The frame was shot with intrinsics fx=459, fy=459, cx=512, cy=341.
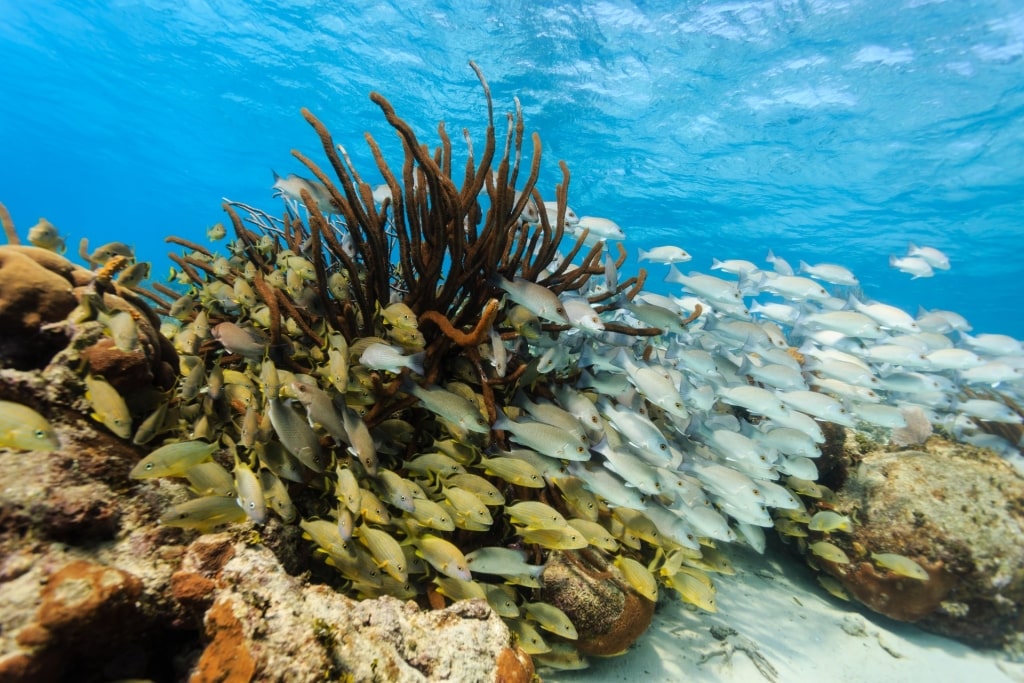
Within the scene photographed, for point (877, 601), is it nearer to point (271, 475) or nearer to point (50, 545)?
point (271, 475)

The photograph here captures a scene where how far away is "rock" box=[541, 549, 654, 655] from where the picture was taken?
3.24 m

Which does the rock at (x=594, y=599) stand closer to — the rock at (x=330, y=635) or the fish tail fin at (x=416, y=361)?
the rock at (x=330, y=635)

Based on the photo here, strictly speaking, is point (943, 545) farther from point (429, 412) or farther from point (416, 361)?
point (416, 361)

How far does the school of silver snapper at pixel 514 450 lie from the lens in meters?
2.32

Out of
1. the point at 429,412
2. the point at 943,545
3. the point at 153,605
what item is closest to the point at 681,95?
the point at 943,545

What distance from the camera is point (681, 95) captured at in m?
20.4

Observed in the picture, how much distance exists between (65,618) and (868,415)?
6.60 meters

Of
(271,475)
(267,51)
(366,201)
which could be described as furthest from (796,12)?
(267,51)

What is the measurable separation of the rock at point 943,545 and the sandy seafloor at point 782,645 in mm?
291

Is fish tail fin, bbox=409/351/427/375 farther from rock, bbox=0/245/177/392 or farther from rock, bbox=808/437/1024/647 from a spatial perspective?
rock, bbox=808/437/1024/647

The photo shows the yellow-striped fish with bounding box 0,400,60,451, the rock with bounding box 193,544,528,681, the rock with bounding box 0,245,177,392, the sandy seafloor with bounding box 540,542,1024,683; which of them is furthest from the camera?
the sandy seafloor with bounding box 540,542,1024,683

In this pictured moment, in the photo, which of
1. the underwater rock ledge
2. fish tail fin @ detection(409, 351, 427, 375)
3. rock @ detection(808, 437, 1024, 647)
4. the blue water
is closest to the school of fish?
fish tail fin @ detection(409, 351, 427, 375)

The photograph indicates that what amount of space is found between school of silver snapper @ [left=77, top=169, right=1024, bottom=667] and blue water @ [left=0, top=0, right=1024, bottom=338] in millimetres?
17677

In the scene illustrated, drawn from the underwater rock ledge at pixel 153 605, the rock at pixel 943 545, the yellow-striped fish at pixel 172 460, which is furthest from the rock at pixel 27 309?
the rock at pixel 943 545
